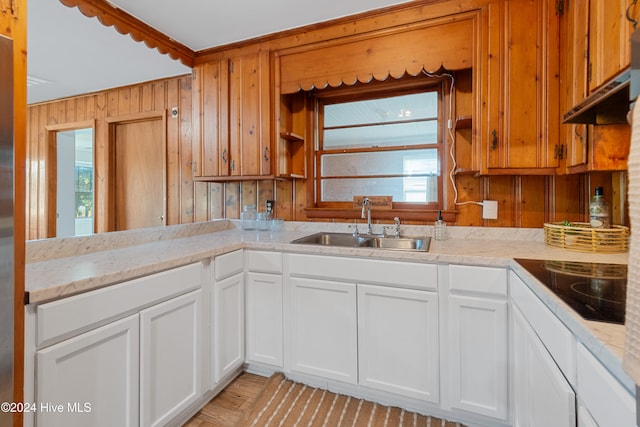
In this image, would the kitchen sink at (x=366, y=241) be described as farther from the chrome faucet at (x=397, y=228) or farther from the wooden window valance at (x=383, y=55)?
the wooden window valance at (x=383, y=55)

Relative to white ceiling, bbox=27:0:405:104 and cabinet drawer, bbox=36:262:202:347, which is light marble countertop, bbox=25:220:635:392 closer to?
cabinet drawer, bbox=36:262:202:347

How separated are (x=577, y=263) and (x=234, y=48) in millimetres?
2526

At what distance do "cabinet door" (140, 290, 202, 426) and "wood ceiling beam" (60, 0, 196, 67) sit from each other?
1.72 m

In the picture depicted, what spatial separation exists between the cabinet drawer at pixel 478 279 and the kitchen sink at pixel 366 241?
1.12 ft

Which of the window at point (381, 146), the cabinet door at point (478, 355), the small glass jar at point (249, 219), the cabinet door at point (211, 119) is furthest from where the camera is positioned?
the small glass jar at point (249, 219)

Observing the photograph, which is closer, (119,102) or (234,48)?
(234,48)

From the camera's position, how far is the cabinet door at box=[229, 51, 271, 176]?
7.32 feet

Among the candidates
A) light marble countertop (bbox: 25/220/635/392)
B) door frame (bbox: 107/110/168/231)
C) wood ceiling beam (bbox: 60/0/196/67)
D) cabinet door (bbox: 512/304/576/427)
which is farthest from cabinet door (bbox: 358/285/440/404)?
door frame (bbox: 107/110/168/231)

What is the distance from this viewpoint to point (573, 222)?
1776mm

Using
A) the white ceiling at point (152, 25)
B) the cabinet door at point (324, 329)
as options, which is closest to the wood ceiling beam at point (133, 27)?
the white ceiling at point (152, 25)

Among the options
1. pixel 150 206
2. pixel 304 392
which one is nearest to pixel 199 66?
pixel 150 206

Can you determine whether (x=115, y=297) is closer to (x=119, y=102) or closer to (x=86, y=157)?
(x=119, y=102)

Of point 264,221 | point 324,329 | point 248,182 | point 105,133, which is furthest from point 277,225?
point 105,133

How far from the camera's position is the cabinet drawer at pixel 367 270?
151 cm
